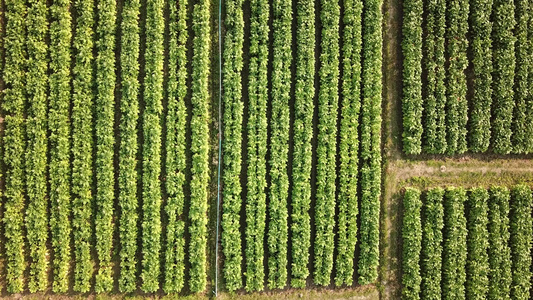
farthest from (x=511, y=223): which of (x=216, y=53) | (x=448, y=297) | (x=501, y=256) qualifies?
(x=216, y=53)

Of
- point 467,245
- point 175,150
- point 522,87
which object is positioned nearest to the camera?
point 175,150

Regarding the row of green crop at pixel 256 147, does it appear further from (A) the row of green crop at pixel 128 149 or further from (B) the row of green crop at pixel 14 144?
(B) the row of green crop at pixel 14 144

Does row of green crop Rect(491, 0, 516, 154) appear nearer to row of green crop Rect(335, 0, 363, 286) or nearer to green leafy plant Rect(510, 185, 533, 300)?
green leafy plant Rect(510, 185, 533, 300)

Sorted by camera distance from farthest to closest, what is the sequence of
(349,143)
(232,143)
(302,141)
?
(349,143) < (302,141) < (232,143)

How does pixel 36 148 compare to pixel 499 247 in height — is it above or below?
above

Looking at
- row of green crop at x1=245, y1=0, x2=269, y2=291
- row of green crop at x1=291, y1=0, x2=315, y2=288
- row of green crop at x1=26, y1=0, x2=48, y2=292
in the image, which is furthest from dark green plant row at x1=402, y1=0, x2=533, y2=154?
row of green crop at x1=26, y1=0, x2=48, y2=292

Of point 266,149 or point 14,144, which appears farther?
point 266,149

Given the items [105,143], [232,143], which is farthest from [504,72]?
[105,143]

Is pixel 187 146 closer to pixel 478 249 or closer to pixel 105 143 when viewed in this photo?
pixel 105 143
